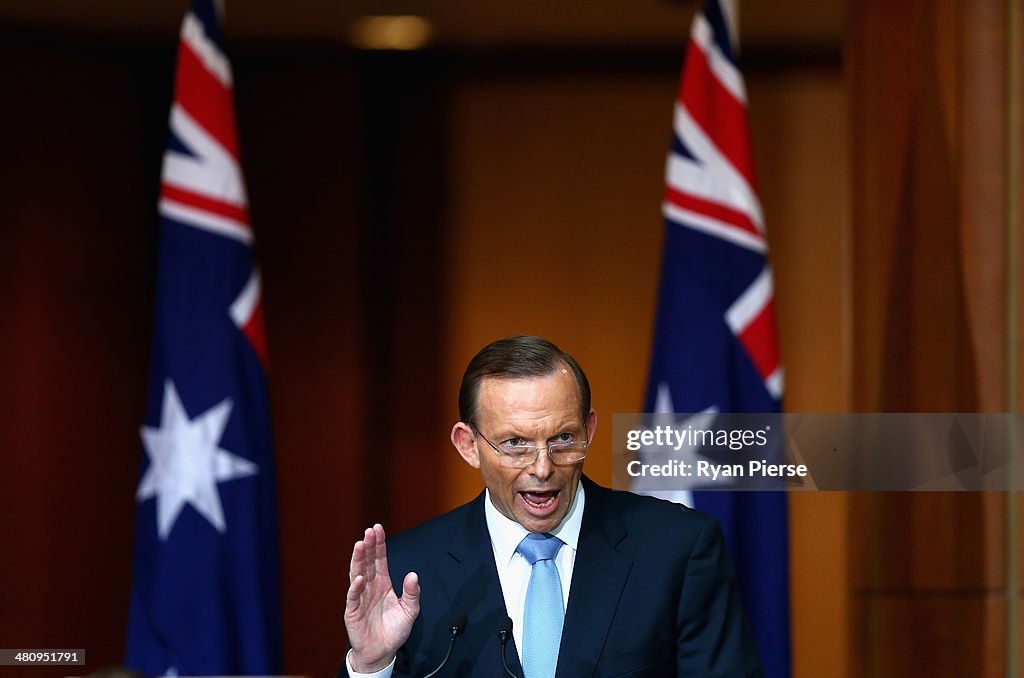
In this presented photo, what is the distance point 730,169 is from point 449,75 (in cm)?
115

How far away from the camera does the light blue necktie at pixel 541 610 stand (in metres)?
Answer: 2.38

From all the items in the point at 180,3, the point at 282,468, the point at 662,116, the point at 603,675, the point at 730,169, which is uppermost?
the point at 180,3

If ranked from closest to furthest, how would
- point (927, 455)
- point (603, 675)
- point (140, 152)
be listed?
point (603, 675)
point (927, 455)
point (140, 152)

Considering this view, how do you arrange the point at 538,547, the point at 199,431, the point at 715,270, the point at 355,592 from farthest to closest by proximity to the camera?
the point at 715,270 < the point at 199,431 < the point at 538,547 < the point at 355,592

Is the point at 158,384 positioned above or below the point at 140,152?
below

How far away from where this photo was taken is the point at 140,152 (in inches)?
173

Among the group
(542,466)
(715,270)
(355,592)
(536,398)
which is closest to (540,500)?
(542,466)

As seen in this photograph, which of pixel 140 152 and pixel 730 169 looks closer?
pixel 730 169

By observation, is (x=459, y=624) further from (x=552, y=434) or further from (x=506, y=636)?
(x=552, y=434)

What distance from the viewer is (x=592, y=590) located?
2426mm

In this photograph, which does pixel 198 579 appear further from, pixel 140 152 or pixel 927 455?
pixel 927 455

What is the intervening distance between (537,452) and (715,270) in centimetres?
165

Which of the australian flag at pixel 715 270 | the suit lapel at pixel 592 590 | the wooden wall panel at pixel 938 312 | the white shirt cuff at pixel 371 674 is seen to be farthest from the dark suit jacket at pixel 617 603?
the wooden wall panel at pixel 938 312

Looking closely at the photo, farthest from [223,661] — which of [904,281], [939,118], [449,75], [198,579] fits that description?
[939,118]
